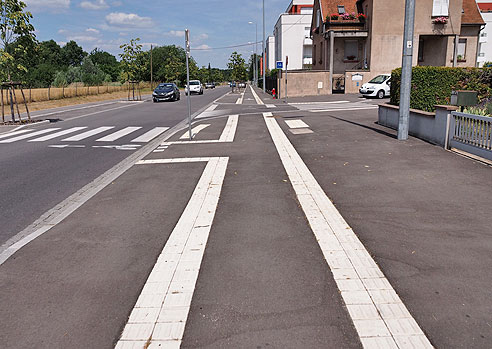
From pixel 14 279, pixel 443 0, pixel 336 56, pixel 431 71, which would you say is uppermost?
pixel 443 0

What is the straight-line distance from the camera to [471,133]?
28.9ft

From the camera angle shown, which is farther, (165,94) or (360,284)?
(165,94)

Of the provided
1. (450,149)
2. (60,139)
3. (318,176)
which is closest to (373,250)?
(318,176)

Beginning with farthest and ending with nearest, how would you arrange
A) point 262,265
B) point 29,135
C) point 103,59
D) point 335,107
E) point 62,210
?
point 103,59
point 335,107
point 29,135
point 62,210
point 262,265

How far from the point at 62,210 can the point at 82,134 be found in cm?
960

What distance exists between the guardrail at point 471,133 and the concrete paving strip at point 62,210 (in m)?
7.17

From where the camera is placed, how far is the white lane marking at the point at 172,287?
304 cm

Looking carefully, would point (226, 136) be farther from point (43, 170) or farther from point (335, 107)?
point (335, 107)

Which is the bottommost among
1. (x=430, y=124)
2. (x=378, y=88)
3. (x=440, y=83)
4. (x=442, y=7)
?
(x=430, y=124)

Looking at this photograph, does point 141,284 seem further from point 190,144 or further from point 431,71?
point 431,71

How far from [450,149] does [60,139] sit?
11.5 m

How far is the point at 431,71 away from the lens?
12562 mm

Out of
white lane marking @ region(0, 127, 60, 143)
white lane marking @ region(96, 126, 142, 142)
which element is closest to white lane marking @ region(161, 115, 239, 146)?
white lane marking @ region(96, 126, 142, 142)

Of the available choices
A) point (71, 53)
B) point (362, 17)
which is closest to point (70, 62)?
point (71, 53)
